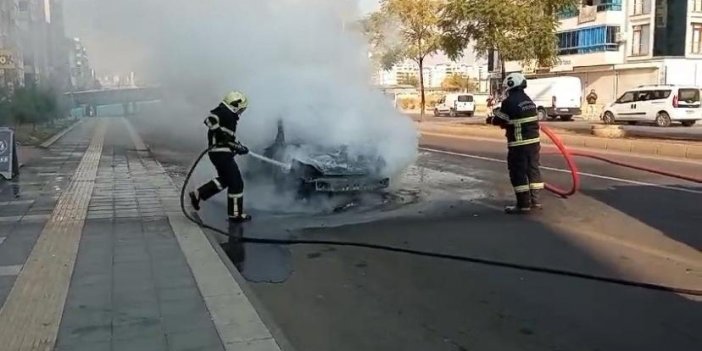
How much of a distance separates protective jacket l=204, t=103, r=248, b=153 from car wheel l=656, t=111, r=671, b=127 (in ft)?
84.3

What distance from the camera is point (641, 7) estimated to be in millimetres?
48969

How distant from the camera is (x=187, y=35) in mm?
13648

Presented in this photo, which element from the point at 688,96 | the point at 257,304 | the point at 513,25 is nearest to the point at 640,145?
the point at 513,25

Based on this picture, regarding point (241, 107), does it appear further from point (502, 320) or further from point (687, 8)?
point (687, 8)

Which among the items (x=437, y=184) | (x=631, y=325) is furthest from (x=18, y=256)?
(x=437, y=184)

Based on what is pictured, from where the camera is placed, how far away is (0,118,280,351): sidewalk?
4121 millimetres

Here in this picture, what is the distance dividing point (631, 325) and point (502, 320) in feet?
2.59

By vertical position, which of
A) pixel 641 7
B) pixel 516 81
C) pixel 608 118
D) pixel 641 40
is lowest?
pixel 608 118

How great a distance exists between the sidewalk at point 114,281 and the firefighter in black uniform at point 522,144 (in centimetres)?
388

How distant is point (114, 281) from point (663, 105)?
2840 centimetres

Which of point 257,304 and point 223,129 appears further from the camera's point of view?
point 223,129

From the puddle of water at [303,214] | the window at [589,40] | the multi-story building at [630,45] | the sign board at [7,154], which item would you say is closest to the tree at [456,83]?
the window at [589,40]

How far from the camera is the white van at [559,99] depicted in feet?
124

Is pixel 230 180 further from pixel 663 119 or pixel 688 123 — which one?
pixel 688 123
